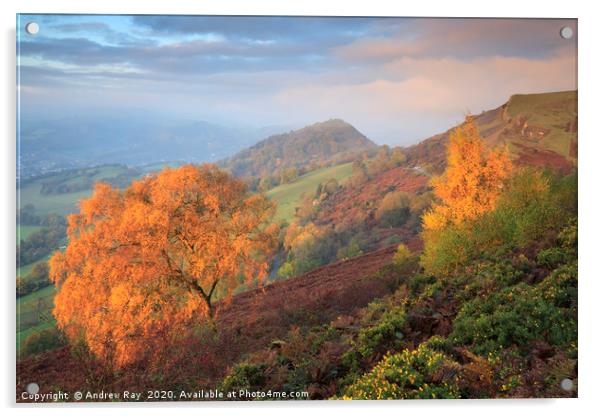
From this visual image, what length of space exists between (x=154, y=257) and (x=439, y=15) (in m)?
5.10

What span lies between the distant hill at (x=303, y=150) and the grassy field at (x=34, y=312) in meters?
2.93

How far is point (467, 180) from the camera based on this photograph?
7.37 metres

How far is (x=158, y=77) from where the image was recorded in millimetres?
6973

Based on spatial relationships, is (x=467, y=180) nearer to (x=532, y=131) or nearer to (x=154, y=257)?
(x=532, y=131)

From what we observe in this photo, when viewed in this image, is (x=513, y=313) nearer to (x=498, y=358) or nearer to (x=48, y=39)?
(x=498, y=358)

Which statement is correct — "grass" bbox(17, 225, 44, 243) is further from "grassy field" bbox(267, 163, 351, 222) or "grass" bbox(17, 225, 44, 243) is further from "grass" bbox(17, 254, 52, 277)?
"grassy field" bbox(267, 163, 351, 222)

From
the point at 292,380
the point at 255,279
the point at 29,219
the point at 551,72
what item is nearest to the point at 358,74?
the point at 551,72

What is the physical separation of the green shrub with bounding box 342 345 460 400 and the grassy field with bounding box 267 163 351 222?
2.41 m

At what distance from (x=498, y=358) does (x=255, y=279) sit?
10.8ft

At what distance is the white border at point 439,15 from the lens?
6.68m

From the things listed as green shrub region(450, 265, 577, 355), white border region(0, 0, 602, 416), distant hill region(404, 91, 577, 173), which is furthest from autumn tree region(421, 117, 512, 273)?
white border region(0, 0, 602, 416)

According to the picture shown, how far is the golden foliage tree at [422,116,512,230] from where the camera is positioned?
7.24 meters

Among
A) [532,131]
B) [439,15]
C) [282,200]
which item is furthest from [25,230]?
[532,131]

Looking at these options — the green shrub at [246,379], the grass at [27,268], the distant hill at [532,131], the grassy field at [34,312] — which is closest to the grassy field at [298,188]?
the distant hill at [532,131]
